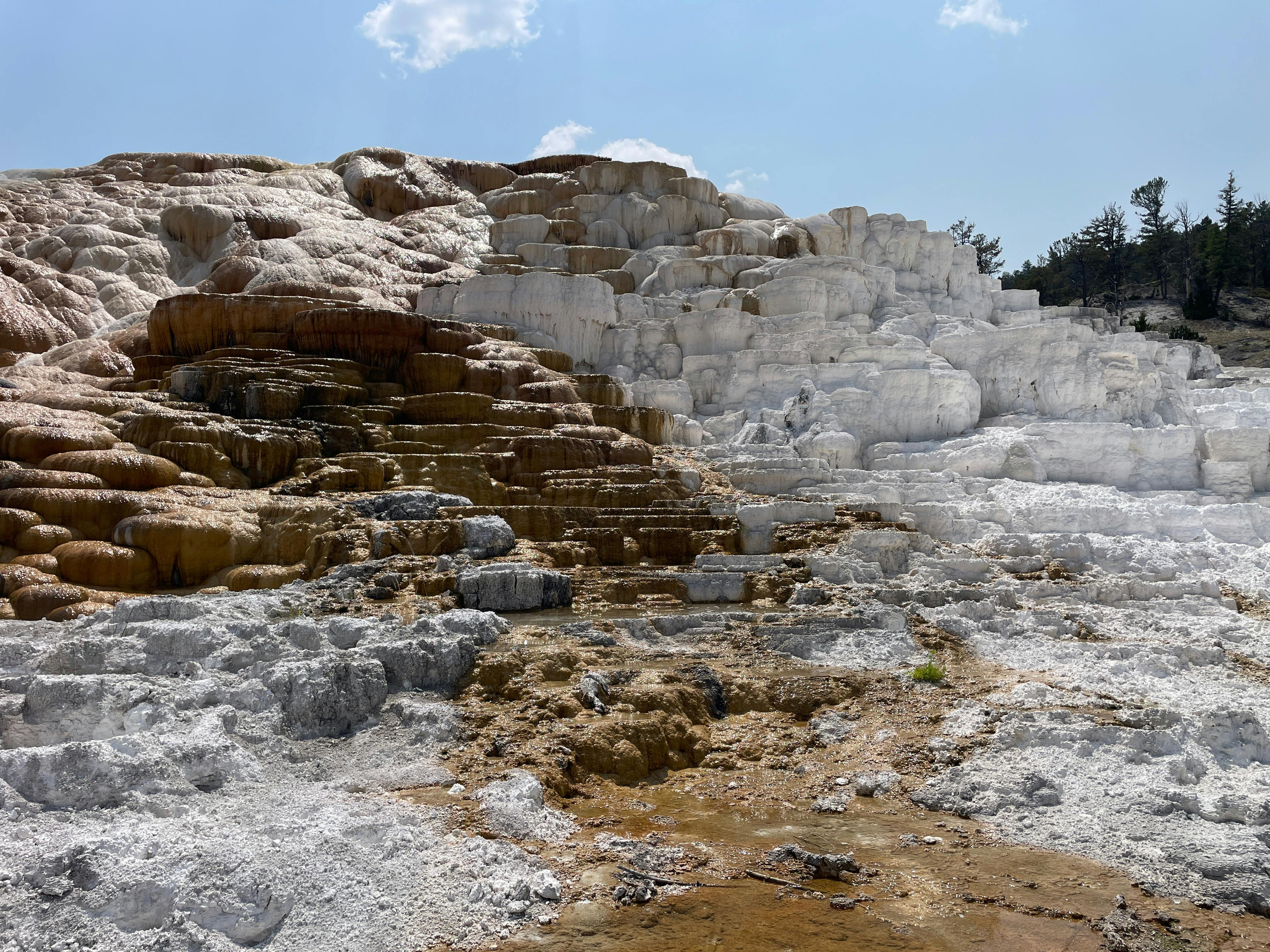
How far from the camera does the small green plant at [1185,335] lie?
27297mm

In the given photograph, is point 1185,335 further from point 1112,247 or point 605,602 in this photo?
point 605,602

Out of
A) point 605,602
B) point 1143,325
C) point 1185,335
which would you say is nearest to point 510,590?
point 605,602

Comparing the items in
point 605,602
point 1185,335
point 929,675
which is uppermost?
point 1185,335

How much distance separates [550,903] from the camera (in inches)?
163

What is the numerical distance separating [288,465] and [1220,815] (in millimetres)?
12107

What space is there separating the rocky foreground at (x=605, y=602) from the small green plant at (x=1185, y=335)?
4654mm

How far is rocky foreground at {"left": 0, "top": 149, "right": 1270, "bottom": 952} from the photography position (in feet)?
14.2

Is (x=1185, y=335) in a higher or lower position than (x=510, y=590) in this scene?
higher

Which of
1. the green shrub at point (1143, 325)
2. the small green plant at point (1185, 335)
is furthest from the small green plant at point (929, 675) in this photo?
the small green plant at point (1185, 335)

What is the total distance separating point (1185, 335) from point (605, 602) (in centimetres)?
2536

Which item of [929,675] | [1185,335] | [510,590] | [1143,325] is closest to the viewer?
[929,675]

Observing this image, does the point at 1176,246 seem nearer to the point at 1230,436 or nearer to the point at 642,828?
the point at 1230,436

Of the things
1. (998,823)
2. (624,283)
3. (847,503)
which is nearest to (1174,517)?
(847,503)

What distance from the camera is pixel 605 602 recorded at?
998 centimetres
